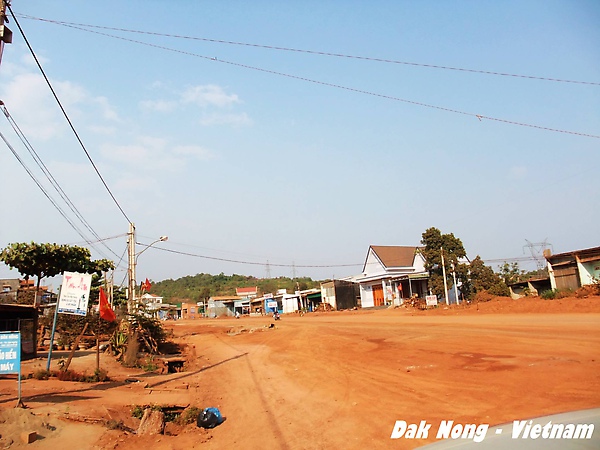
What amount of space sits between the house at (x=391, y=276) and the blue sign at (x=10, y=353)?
39137 mm

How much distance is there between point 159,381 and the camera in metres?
14.1

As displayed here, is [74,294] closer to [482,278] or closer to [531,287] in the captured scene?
[531,287]

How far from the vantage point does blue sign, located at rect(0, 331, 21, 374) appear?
30.7ft

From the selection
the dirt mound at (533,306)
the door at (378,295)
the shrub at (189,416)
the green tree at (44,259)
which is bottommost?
the shrub at (189,416)

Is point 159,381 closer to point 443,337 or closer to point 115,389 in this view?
point 115,389

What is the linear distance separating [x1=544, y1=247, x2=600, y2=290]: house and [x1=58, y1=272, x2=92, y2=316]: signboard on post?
95.2 ft

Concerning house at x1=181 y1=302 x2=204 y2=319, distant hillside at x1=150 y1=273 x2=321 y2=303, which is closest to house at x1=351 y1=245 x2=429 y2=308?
house at x1=181 y1=302 x2=204 y2=319

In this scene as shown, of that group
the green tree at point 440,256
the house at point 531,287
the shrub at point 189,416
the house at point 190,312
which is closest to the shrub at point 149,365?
the shrub at point 189,416

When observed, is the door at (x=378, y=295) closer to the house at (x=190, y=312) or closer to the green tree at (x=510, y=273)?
the green tree at (x=510, y=273)

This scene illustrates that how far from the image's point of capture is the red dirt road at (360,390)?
7730mm

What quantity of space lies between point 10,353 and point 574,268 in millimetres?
32384

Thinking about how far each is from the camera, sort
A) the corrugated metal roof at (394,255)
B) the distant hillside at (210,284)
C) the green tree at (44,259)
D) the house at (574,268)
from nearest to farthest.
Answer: the green tree at (44,259) < the house at (574,268) < the corrugated metal roof at (394,255) < the distant hillside at (210,284)

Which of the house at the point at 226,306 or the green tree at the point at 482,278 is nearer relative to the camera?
the green tree at the point at 482,278

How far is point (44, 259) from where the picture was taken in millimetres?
24359
